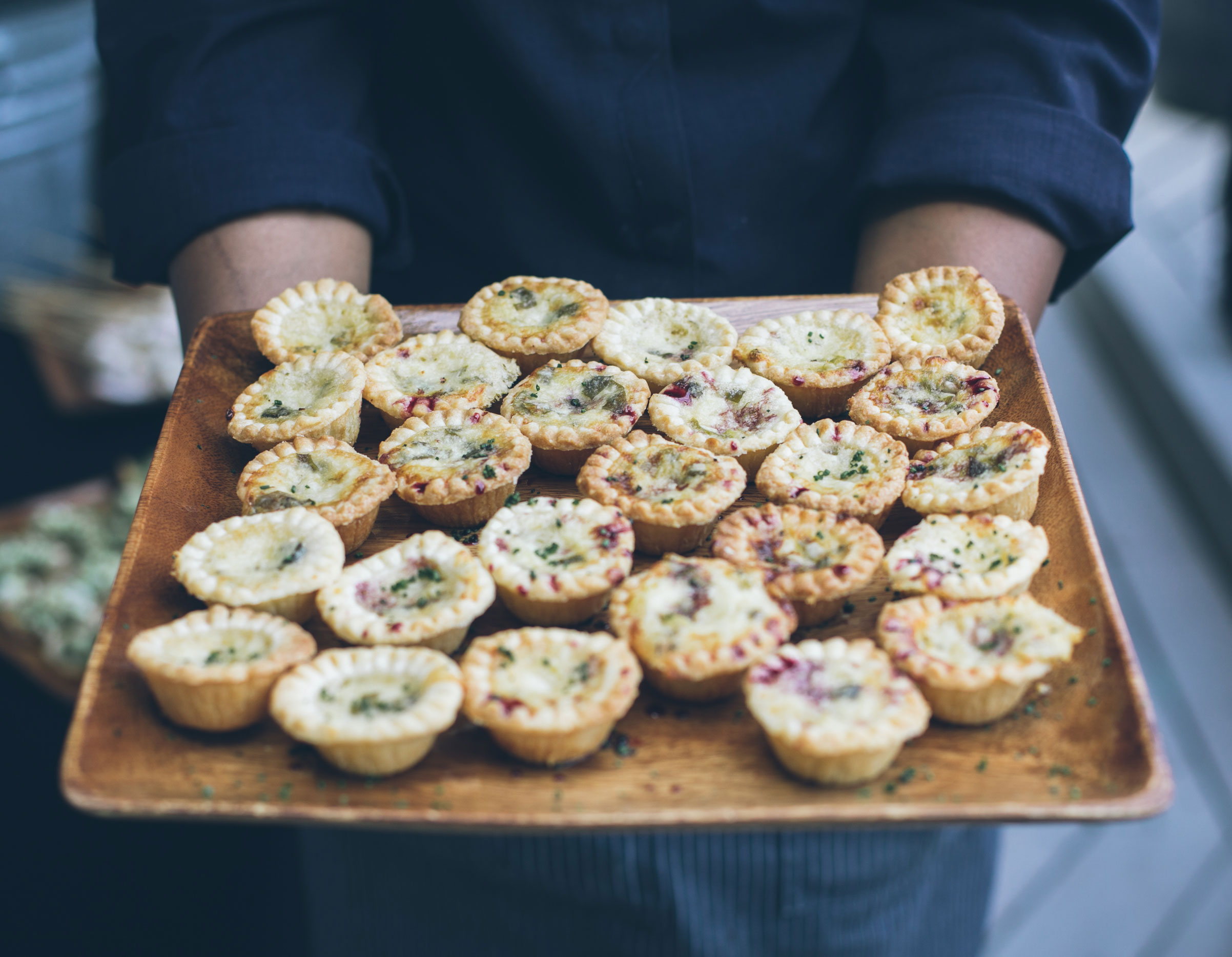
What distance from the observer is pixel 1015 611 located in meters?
1.95

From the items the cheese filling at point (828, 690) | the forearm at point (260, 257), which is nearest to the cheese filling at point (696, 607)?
the cheese filling at point (828, 690)

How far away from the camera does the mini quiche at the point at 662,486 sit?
7.22 feet

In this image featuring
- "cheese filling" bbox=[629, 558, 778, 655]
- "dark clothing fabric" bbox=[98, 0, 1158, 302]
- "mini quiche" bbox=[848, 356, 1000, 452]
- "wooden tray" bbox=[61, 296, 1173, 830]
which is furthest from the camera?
"dark clothing fabric" bbox=[98, 0, 1158, 302]

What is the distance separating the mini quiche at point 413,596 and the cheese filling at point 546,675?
13 centimetres

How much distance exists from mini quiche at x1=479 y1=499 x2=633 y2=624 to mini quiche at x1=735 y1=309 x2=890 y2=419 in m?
0.59

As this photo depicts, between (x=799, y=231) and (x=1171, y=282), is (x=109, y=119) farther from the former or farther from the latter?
(x=1171, y=282)

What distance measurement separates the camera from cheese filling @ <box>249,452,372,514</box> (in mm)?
2258

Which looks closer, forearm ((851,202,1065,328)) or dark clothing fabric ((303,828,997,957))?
dark clothing fabric ((303,828,997,957))

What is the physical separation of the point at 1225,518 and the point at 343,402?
440 cm

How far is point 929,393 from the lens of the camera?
2.49 m

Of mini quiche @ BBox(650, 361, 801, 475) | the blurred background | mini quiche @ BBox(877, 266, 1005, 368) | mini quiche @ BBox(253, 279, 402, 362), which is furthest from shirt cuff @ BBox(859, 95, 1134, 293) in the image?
the blurred background

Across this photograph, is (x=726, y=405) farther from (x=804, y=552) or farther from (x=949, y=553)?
(x=949, y=553)

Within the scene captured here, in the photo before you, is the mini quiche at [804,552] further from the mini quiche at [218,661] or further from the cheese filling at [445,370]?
the mini quiche at [218,661]

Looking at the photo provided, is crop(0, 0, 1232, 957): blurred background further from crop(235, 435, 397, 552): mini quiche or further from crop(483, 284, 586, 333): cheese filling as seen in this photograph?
crop(235, 435, 397, 552): mini quiche
